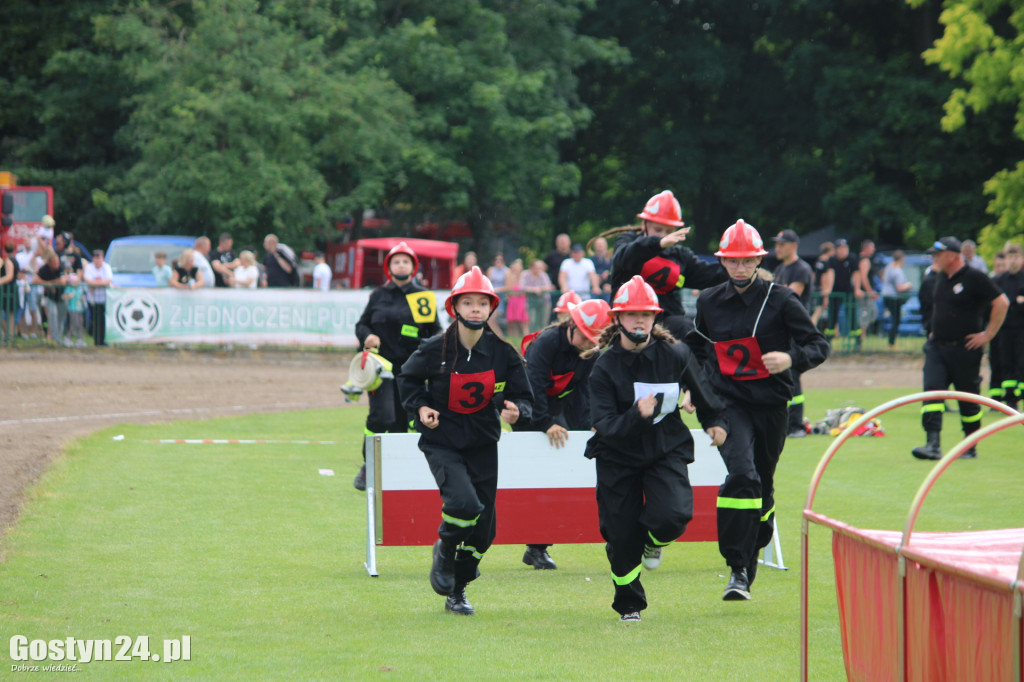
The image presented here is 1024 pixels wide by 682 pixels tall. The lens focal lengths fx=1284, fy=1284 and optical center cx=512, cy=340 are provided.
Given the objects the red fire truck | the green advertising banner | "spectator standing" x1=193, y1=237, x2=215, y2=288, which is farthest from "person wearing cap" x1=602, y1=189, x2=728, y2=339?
the red fire truck

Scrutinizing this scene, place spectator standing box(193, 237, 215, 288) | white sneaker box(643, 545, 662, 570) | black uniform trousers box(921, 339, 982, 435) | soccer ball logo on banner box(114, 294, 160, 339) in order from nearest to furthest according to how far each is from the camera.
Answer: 1. white sneaker box(643, 545, 662, 570)
2. black uniform trousers box(921, 339, 982, 435)
3. soccer ball logo on banner box(114, 294, 160, 339)
4. spectator standing box(193, 237, 215, 288)

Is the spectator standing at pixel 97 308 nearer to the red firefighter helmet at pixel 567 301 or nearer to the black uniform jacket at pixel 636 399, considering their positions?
the red firefighter helmet at pixel 567 301

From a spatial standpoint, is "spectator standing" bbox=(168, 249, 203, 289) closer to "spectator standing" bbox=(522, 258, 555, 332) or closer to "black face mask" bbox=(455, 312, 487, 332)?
"spectator standing" bbox=(522, 258, 555, 332)

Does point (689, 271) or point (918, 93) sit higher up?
point (918, 93)

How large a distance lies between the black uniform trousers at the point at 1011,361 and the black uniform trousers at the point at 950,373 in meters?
3.09

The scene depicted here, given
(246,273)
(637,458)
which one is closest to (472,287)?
(637,458)

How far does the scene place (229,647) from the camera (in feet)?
20.2

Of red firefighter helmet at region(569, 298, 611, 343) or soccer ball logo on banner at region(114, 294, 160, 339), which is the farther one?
soccer ball logo on banner at region(114, 294, 160, 339)

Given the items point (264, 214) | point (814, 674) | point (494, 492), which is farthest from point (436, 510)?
point (264, 214)

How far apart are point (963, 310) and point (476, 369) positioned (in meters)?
7.06

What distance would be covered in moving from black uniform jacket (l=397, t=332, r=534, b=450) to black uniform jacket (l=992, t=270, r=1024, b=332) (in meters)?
10.1

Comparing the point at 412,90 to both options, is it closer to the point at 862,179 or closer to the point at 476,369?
the point at 862,179

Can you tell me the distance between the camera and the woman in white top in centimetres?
2308

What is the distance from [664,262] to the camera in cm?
842
